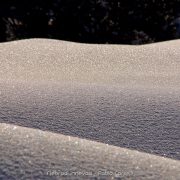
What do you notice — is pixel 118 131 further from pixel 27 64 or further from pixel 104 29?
pixel 104 29

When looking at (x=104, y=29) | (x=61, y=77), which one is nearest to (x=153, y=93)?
(x=61, y=77)

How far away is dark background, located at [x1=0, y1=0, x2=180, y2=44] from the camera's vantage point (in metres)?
6.46

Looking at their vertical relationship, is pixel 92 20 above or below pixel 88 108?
below

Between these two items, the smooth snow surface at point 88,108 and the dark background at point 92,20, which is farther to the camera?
the dark background at point 92,20

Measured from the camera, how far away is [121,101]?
7.41ft

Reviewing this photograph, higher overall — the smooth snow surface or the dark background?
the smooth snow surface

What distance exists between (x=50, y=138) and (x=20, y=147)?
10cm

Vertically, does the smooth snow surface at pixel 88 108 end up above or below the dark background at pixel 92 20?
above

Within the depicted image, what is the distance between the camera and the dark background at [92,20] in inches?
254

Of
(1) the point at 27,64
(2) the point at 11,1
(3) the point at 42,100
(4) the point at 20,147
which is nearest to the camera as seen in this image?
(4) the point at 20,147

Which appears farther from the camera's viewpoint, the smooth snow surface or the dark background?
the dark background

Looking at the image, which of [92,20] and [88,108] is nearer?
[88,108]

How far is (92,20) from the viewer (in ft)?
21.4

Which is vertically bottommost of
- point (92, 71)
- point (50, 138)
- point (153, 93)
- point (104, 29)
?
point (104, 29)
